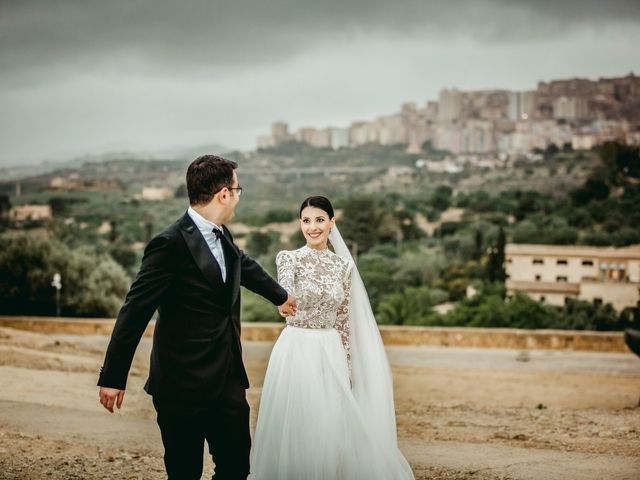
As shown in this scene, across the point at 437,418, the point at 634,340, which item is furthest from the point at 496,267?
the point at 437,418

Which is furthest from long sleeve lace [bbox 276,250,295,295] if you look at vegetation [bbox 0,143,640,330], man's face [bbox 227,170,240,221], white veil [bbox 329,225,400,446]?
vegetation [bbox 0,143,640,330]

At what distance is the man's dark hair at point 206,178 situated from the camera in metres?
3.42

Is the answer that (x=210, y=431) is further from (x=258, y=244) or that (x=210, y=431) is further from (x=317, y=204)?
(x=258, y=244)

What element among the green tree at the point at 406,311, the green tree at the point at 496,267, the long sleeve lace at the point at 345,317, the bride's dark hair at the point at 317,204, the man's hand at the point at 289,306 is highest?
the bride's dark hair at the point at 317,204

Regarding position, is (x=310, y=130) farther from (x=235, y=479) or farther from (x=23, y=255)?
(x=235, y=479)

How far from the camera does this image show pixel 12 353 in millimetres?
12227

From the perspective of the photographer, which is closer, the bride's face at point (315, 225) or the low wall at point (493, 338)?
the bride's face at point (315, 225)

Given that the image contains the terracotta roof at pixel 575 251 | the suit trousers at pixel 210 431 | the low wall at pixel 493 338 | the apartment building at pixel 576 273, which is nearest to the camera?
the suit trousers at pixel 210 431

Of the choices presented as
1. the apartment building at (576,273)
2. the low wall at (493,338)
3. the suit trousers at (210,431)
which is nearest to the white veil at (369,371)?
the suit trousers at (210,431)

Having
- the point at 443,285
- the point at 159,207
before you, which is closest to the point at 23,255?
the point at 443,285

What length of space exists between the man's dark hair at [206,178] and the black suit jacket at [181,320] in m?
0.11

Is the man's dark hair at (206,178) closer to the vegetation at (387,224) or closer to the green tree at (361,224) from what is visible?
the vegetation at (387,224)

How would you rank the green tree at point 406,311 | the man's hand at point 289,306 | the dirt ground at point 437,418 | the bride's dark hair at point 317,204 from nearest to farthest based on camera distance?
the man's hand at point 289,306 → the bride's dark hair at point 317,204 → the dirt ground at point 437,418 → the green tree at point 406,311

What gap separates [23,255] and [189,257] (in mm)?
31632
